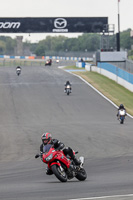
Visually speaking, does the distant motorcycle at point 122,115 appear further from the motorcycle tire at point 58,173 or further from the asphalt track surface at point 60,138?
the motorcycle tire at point 58,173

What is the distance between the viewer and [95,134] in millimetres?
24828

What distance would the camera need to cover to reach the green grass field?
41500mm

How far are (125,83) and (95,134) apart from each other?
86.6ft

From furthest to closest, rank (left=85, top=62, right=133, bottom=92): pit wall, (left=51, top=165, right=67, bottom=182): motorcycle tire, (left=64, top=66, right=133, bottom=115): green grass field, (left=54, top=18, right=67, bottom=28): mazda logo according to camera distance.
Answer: (left=54, top=18, right=67, bottom=28): mazda logo
(left=85, top=62, right=133, bottom=92): pit wall
(left=64, top=66, right=133, bottom=115): green grass field
(left=51, top=165, right=67, bottom=182): motorcycle tire

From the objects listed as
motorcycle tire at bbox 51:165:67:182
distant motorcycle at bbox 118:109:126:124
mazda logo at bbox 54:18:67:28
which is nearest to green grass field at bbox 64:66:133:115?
distant motorcycle at bbox 118:109:126:124

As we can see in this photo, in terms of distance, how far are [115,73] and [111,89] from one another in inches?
252

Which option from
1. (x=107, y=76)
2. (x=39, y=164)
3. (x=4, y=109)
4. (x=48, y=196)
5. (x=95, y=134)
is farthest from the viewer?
(x=107, y=76)

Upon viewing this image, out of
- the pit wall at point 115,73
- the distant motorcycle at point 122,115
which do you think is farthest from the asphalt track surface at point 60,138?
the pit wall at point 115,73

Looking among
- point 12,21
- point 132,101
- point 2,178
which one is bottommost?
point 132,101

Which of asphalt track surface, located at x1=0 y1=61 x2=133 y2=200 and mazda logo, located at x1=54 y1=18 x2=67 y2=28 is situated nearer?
asphalt track surface, located at x1=0 y1=61 x2=133 y2=200

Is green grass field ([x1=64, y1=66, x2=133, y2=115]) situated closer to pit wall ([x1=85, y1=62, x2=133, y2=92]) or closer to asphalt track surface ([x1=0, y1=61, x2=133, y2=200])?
pit wall ([x1=85, y1=62, x2=133, y2=92])

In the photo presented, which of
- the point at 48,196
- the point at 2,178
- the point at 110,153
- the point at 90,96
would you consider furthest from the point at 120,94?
the point at 48,196

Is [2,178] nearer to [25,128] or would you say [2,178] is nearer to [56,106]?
[25,128]

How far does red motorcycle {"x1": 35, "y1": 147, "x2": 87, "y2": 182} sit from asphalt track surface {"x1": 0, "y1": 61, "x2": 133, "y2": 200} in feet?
0.66
